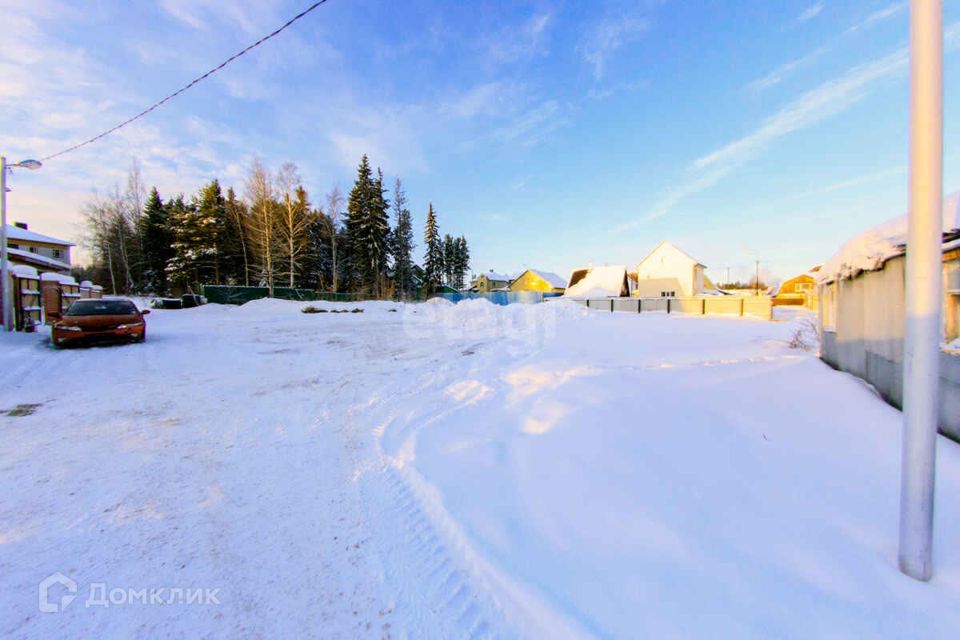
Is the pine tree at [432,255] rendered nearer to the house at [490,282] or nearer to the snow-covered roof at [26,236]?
the house at [490,282]

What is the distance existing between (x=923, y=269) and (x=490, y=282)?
72.1m

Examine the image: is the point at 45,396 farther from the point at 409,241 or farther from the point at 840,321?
the point at 409,241

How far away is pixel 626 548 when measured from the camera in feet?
7.49

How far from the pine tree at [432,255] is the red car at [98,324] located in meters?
38.9

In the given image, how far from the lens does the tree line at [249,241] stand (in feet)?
100

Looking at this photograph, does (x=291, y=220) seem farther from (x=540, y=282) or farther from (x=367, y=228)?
(x=540, y=282)

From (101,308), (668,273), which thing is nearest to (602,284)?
(668,273)

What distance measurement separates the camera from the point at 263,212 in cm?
2839

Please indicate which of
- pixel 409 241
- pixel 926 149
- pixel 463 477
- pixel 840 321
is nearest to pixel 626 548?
pixel 463 477

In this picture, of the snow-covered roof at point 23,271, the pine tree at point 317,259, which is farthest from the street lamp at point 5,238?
the pine tree at point 317,259

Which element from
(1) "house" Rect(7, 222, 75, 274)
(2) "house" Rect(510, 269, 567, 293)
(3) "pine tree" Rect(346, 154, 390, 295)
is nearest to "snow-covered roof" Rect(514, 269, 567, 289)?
(2) "house" Rect(510, 269, 567, 293)

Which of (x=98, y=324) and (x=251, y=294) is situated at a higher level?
(x=251, y=294)

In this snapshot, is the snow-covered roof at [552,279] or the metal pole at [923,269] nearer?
the metal pole at [923,269]

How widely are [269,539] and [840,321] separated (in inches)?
355
